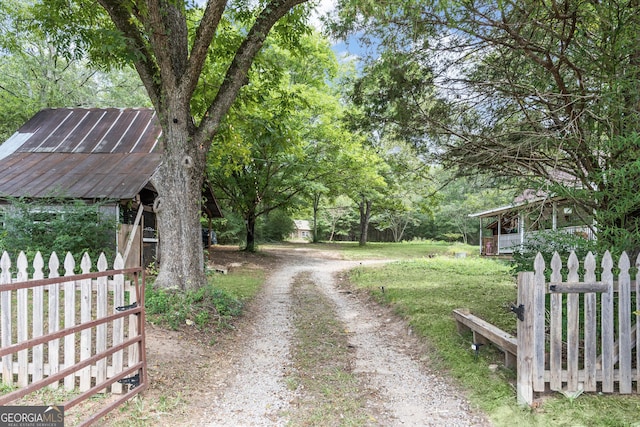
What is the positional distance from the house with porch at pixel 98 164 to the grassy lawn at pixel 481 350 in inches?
274

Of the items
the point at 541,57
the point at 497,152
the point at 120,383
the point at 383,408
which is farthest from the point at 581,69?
the point at 120,383

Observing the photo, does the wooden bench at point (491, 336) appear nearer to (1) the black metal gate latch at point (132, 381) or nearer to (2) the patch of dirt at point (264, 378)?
(2) the patch of dirt at point (264, 378)

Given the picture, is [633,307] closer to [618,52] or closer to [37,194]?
[618,52]

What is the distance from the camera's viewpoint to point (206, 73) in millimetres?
9477

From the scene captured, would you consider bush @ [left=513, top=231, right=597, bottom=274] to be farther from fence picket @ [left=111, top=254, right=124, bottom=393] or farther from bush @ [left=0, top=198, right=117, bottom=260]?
bush @ [left=0, top=198, right=117, bottom=260]

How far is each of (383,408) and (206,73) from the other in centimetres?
854

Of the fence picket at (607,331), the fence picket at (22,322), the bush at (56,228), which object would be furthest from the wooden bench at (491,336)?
the bush at (56,228)

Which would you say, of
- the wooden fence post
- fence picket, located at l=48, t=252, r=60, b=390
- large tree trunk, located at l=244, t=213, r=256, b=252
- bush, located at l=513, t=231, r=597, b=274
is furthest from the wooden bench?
large tree trunk, located at l=244, t=213, r=256, b=252

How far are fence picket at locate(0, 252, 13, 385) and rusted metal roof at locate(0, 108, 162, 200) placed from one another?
6873 mm

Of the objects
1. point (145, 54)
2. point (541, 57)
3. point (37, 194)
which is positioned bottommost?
point (37, 194)

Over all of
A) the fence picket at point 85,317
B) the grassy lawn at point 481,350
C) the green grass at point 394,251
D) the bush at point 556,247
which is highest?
the bush at point 556,247

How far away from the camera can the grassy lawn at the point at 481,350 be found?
3.38 m

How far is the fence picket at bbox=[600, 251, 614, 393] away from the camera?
144 inches

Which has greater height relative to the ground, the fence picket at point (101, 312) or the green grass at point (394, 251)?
the fence picket at point (101, 312)
